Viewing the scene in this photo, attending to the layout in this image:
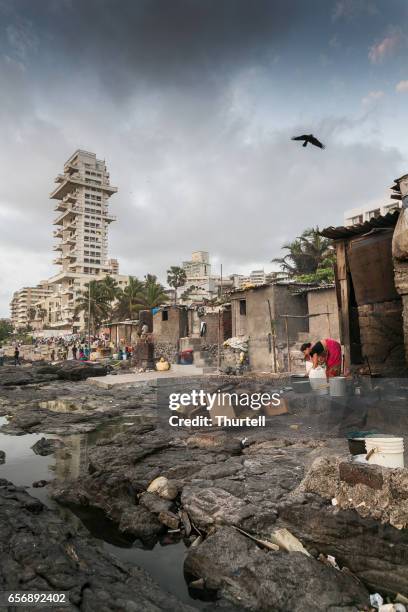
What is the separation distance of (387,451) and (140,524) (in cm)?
323

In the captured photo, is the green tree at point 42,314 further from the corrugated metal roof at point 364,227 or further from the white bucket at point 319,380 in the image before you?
the corrugated metal roof at point 364,227

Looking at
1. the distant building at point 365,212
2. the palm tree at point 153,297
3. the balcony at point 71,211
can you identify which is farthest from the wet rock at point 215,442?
the balcony at point 71,211

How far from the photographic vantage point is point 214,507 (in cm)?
481

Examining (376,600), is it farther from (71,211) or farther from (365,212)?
(71,211)

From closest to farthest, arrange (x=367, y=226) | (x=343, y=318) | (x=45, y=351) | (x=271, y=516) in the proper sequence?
(x=271, y=516), (x=367, y=226), (x=343, y=318), (x=45, y=351)

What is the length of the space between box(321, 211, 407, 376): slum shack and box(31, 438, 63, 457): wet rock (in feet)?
23.1

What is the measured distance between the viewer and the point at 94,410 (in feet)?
47.0

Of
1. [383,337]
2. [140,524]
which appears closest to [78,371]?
[140,524]

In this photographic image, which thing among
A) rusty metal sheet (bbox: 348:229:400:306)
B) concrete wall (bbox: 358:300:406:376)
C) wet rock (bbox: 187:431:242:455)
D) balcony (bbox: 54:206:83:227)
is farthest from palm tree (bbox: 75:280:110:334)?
concrete wall (bbox: 358:300:406:376)

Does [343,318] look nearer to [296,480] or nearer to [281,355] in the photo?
[296,480]

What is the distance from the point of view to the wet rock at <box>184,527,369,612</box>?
3381 millimetres

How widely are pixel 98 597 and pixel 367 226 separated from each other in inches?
260

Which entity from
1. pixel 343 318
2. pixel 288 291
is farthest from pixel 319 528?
pixel 288 291

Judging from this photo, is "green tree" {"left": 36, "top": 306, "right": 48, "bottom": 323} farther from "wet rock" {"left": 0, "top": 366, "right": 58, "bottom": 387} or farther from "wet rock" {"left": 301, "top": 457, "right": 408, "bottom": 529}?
"wet rock" {"left": 301, "top": 457, "right": 408, "bottom": 529}
